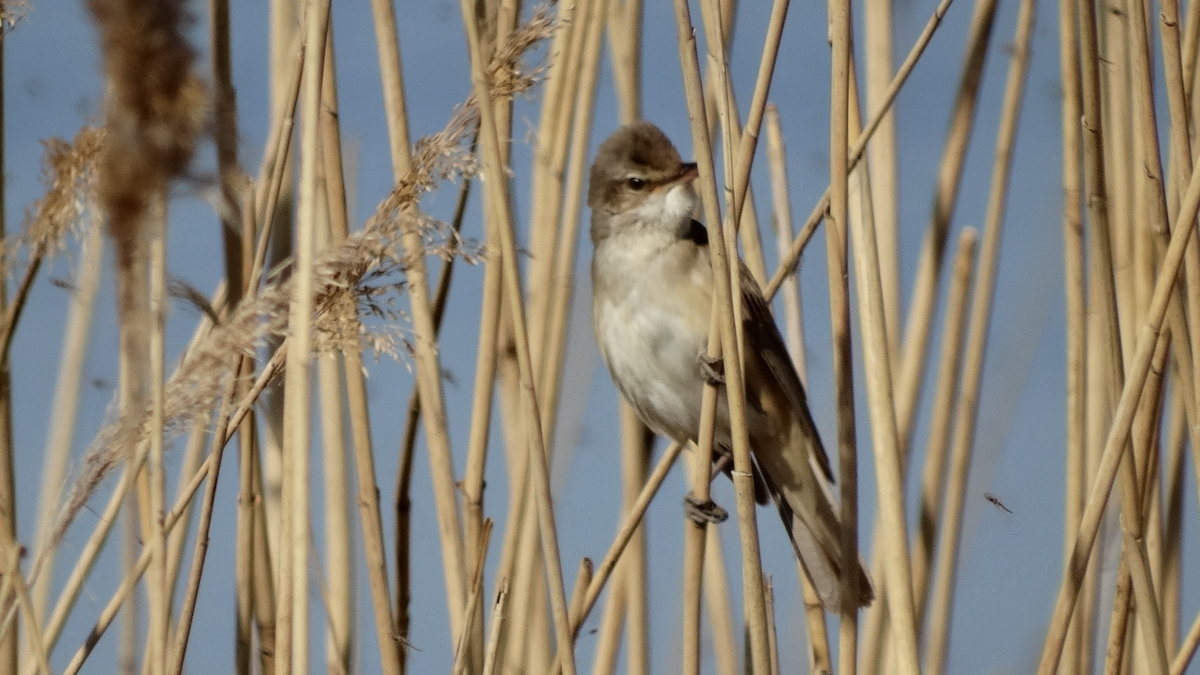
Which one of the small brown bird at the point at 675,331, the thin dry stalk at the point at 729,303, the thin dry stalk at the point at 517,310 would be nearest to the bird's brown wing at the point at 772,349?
the small brown bird at the point at 675,331

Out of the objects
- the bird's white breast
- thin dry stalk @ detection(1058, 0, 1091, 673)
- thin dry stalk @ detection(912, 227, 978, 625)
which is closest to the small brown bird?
the bird's white breast

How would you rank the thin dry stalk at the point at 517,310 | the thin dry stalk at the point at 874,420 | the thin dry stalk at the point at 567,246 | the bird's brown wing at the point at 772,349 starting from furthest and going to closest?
1. the bird's brown wing at the point at 772,349
2. the thin dry stalk at the point at 567,246
3. the thin dry stalk at the point at 874,420
4. the thin dry stalk at the point at 517,310

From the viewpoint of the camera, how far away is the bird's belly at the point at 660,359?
2715mm

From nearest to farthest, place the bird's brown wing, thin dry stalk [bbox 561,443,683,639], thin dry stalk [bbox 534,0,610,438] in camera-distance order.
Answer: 1. thin dry stalk [bbox 561,443,683,639]
2. thin dry stalk [bbox 534,0,610,438]
3. the bird's brown wing

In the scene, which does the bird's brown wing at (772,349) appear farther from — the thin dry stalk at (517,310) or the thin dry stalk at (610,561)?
the thin dry stalk at (517,310)

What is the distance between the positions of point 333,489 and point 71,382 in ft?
2.37

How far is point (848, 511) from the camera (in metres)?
1.72

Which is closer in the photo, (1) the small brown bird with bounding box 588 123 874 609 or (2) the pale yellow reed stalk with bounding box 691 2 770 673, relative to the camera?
(2) the pale yellow reed stalk with bounding box 691 2 770 673

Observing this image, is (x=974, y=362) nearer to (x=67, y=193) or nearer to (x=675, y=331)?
(x=675, y=331)

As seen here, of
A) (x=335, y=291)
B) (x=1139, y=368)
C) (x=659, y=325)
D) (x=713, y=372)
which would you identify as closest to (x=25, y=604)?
(x=335, y=291)

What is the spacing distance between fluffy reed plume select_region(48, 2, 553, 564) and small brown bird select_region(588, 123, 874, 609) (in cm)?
86

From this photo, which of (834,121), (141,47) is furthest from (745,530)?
(141,47)

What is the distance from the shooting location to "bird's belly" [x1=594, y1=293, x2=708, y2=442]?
2715mm

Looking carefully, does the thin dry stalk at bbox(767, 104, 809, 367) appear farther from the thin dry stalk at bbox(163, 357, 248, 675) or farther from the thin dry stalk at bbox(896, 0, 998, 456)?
the thin dry stalk at bbox(163, 357, 248, 675)
